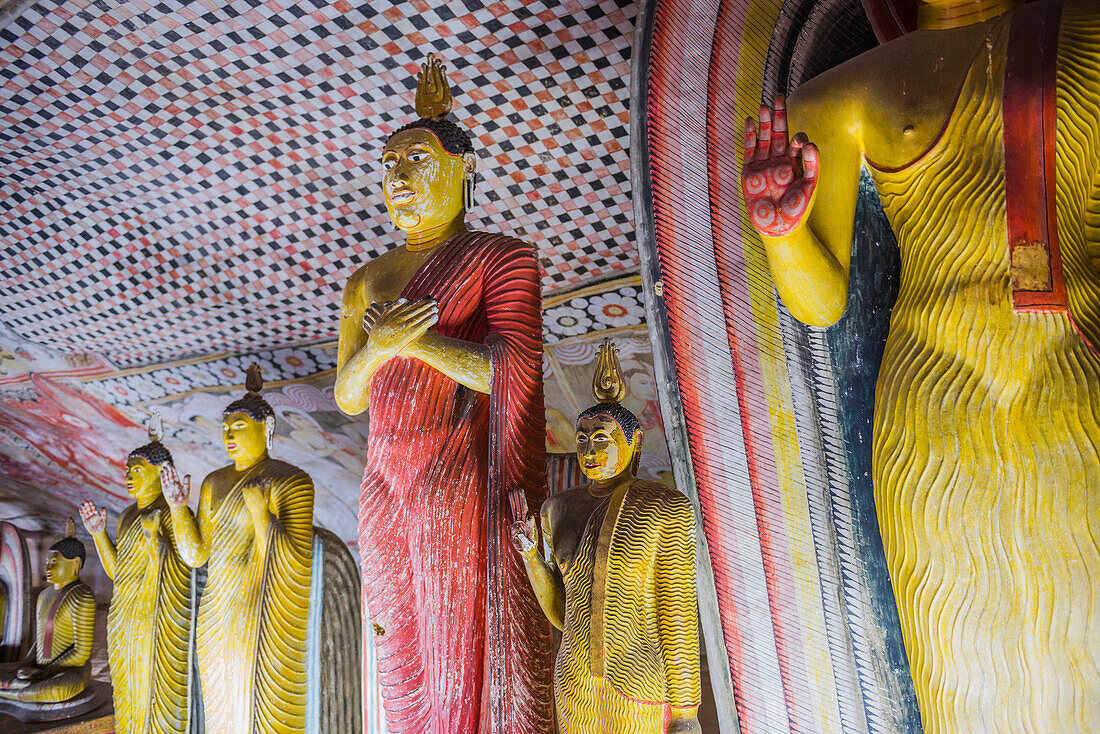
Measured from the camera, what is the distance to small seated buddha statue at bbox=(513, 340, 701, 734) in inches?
121

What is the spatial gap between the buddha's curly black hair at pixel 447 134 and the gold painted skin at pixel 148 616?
9.56ft

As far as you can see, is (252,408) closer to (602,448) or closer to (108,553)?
(108,553)

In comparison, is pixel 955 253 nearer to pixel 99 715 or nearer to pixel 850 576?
pixel 850 576

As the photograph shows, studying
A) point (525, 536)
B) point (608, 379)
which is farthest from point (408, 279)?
point (525, 536)

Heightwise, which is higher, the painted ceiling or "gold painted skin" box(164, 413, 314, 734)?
the painted ceiling

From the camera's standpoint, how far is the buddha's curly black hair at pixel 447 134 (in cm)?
355

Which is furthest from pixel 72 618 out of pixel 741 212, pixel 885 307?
pixel 885 307

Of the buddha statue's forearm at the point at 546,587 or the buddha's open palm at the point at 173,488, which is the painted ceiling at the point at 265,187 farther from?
the buddha statue's forearm at the point at 546,587

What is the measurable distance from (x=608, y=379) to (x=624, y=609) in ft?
2.91

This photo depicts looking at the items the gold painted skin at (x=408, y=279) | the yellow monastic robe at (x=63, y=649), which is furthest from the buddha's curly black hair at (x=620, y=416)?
the yellow monastic robe at (x=63, y=649)

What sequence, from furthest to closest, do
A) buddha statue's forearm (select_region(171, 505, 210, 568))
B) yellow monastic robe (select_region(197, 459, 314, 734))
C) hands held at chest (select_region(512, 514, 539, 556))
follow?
buddha statue's forearm (select_region(171, 505, 210, 568)), yellow monastic robe (select_region(197, 459, 314, 734)), hands held at chest (select_region(512, 514, 539, 556))

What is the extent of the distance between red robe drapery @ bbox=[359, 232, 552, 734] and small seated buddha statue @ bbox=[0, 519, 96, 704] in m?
5.09

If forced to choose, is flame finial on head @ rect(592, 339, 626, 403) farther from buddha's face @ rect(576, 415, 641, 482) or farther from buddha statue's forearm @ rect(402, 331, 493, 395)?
buddha statue's forearm @ rect(402, 331, 493, 395)

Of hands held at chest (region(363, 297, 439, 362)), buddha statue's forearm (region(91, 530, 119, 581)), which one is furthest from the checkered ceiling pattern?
hands held at chest (region(363, 297, 439, 362))
